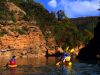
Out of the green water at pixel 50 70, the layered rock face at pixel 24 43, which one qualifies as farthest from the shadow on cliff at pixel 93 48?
the green water at pixel 50 70

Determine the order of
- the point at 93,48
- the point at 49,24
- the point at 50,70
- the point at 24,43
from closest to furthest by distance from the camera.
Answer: the point at 50,70
the point at 24,43
the point at 93,48
the point at 49,24

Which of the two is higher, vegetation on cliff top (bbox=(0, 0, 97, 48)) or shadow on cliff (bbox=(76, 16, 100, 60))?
vegetation on cliff top (bbox=(0, 0, 97, 48))

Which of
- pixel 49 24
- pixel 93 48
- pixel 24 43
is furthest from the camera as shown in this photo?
pixel 49 24

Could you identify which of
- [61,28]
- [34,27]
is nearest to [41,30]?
[34,27]

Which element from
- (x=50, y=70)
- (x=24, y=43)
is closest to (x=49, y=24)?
(x=24, y=43)

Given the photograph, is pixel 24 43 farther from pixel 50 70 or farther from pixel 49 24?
pixel 50 70

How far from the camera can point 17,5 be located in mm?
130250

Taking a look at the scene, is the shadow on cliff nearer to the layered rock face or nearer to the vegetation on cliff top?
the vegetation on cliff top

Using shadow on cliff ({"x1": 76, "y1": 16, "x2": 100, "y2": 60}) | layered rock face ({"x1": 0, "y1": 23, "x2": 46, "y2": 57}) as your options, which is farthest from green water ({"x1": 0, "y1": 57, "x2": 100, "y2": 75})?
shadow on cliff ({"x1": 76, "y1": 16, "x2": 100, "y2": 60})

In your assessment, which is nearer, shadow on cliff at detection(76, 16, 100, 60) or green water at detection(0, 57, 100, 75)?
green water at detection(0, 57, 100, 75)

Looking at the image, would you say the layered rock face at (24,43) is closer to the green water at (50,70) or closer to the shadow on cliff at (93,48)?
the shadow on cliff at (93,48)

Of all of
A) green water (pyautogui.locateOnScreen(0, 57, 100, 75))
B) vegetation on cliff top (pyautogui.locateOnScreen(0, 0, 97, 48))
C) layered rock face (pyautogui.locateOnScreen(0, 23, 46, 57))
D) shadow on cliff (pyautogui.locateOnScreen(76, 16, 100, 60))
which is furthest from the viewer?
vegetation on cliff top (pyautogui.locateOnScreen(0, 0, 97, 48))

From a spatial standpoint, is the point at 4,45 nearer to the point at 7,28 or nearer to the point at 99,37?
the point at 7,28

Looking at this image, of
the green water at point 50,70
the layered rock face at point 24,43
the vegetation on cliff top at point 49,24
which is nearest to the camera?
the green water at point 50,70
